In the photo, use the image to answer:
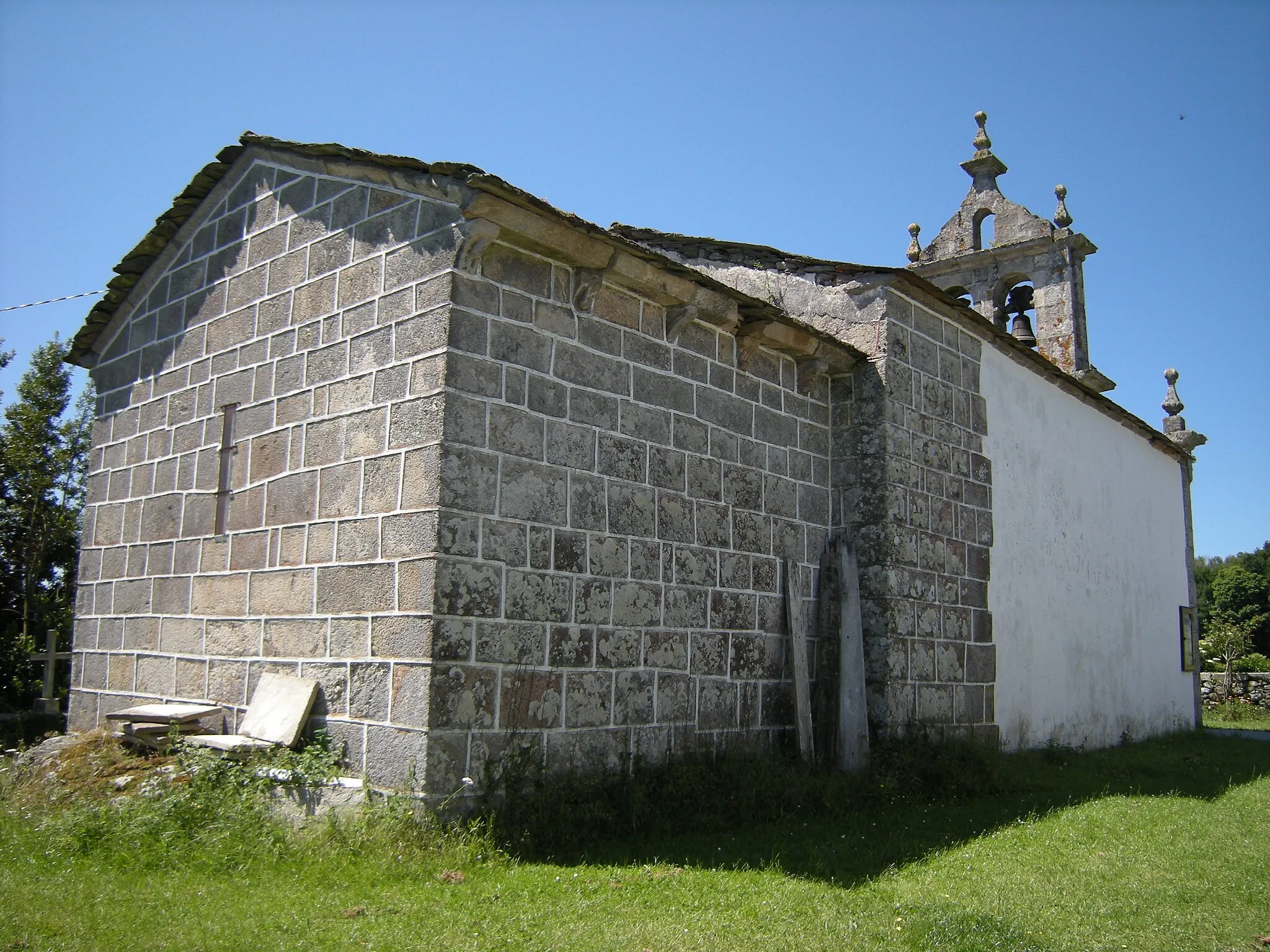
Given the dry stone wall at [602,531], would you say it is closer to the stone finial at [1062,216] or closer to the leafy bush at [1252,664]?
the stone finial at [1062,216]

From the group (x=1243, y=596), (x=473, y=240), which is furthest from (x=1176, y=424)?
(x=1243, y=596)

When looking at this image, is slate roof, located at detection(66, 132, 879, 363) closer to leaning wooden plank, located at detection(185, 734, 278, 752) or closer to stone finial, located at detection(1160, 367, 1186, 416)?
leaning wooden plank, located at detection(185, 734, 278, 752)

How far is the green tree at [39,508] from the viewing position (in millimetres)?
15773

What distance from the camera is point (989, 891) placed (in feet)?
17.1

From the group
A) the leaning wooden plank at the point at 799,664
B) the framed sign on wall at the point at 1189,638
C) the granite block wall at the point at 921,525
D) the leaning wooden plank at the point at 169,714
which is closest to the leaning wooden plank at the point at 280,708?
the leaning wooden plank at the point at 169,714

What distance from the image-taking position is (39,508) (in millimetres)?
16188

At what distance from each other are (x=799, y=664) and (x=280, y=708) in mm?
3875

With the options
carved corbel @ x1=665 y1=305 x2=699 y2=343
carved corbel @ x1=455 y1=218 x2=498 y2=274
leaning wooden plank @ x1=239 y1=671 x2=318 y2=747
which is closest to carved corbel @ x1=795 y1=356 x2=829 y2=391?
carved corbel @ x1=665 y1=305 x2=699 y2=343

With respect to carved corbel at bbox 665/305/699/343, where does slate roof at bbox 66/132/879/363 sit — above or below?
above

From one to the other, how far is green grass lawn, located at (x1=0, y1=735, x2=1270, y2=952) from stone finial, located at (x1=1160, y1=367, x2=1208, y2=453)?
412 inches

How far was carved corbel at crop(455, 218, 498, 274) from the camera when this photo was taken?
5.89 metres

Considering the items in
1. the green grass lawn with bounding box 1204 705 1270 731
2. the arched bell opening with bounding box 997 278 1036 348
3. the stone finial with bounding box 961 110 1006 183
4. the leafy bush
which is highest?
the stone finial with bounding box 961 110 1006 183

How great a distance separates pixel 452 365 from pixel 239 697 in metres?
2.86

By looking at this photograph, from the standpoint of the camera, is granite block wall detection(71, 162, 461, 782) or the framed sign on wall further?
the framed sign on wall
